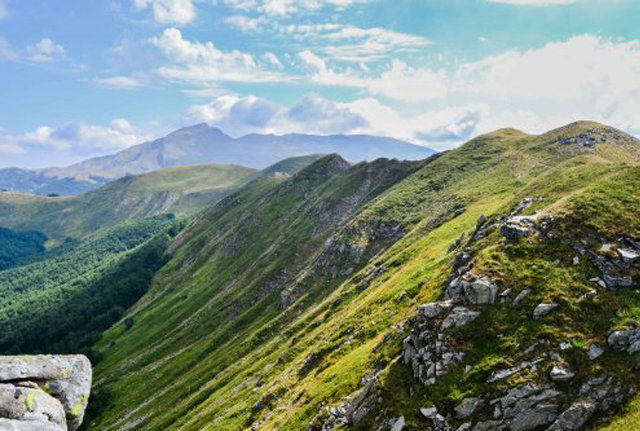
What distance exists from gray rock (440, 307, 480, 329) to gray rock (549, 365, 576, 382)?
7.44 metres

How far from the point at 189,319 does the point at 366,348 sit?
150 m

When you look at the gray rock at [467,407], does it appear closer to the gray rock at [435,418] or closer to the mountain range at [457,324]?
the mountain range at [457,324]

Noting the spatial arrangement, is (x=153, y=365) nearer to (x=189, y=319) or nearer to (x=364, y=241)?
(x=189, y=319)

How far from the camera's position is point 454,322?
113 feet

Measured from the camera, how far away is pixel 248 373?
305ft

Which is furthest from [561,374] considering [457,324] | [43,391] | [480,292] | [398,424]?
[43,391]

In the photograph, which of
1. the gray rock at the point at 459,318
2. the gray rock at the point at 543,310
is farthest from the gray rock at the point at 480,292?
the gray rock at the point at 543,310

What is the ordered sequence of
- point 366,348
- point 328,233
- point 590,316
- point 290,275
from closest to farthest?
point 590,316 → point 366,348 → point 290,275 → point 328,233

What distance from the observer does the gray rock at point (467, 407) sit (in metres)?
28.8

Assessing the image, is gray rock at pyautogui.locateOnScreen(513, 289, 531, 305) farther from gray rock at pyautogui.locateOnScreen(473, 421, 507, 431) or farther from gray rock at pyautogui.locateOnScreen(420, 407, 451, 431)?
gray rock at pyautogui.locateOnScreen(420, 407, 451, 431)

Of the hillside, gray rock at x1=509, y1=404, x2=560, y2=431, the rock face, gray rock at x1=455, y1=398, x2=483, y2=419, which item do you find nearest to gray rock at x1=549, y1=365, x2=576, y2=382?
the hillside

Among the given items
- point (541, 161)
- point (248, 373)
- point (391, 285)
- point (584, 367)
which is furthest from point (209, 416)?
point (541, 161)

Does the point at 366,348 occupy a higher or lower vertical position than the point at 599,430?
lower

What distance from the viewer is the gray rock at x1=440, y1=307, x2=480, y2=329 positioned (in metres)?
34.4
